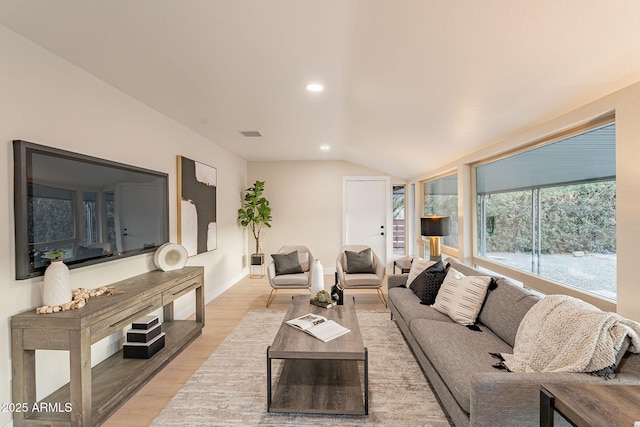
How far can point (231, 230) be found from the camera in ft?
18.0

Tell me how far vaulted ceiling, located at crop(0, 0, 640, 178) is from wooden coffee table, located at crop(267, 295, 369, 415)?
6.38 ft

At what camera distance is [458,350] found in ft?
6.42

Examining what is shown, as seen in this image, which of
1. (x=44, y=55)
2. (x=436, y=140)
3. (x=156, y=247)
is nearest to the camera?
(x=44, y=55)

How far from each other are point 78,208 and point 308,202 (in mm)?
4485

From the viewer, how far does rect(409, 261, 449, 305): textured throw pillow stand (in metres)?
2.98

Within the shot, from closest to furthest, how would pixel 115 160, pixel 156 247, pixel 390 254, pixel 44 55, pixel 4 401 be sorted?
pixel 4 401 → pixel 44 55 → pixel 115 160 → pixel 156 247 → pixel 390 254

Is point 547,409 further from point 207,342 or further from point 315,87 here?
point 207,342

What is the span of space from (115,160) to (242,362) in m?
2.05

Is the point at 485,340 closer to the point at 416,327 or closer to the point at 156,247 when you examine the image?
the point at 416,327

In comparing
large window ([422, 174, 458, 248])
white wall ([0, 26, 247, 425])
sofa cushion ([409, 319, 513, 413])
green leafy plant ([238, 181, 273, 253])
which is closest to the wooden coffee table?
sofa cushion ([409, 319, 513, 413])

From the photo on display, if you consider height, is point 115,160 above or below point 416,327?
above

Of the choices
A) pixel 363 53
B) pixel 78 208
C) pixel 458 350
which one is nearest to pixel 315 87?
pixel 363 53

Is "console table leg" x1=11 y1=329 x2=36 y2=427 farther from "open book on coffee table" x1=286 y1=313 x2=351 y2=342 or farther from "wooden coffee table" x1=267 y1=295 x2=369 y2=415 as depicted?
"open book on coffee table" x1=286 y1=313 x2=351 y2=342

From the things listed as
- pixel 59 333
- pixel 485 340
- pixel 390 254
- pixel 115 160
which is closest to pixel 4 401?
pixel 59 333
